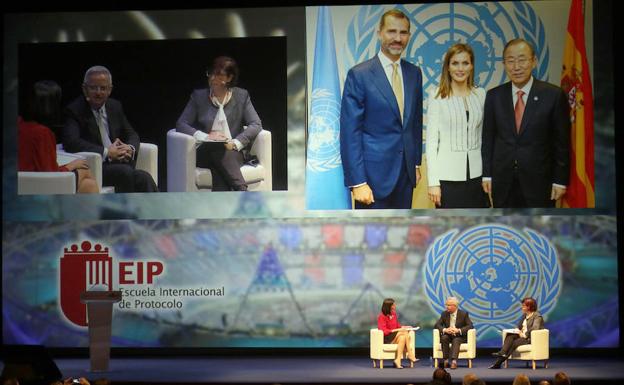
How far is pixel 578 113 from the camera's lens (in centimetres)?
1237

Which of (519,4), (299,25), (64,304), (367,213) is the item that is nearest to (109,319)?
(64,304)

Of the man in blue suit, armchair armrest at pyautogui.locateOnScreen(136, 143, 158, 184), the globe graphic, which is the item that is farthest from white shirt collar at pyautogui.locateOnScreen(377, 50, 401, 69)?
armchair armrest at pyautogui.locateOnScreen(136, 143, 158, 184)

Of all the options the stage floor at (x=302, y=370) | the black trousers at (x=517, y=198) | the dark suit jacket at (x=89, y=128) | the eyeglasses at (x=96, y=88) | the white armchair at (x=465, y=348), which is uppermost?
the eyeglasses at (x=96, y=88)

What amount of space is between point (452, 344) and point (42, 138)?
520 centimetres

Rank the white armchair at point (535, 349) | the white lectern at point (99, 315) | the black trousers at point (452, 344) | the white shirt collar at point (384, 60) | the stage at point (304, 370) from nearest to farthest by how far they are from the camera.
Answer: the stage at point (304, 370) < the white lectern at point (99, 315) < the white armchair at point (535, 349) < the black trousers at point (452, 344) < the white shirt collar at point (384, 60)

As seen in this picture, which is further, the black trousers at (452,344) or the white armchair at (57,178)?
the white armchair at (57,178)

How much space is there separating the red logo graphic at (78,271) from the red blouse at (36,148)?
3.22 ft

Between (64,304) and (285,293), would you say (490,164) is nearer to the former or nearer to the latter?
(285,293)

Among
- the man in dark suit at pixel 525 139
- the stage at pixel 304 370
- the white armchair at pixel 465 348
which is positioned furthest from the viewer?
the man in dark suit at pixel 525 139

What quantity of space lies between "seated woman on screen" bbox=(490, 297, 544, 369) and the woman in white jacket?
162 centimetres

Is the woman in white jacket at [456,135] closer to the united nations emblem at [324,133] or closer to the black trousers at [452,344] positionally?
the united nations emblem at [324,133]

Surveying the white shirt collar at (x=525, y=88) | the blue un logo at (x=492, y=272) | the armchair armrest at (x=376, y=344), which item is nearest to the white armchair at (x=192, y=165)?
the blue un logo at (x=492, y=272)

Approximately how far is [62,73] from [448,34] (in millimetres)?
4422

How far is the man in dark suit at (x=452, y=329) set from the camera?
11.1 meters
